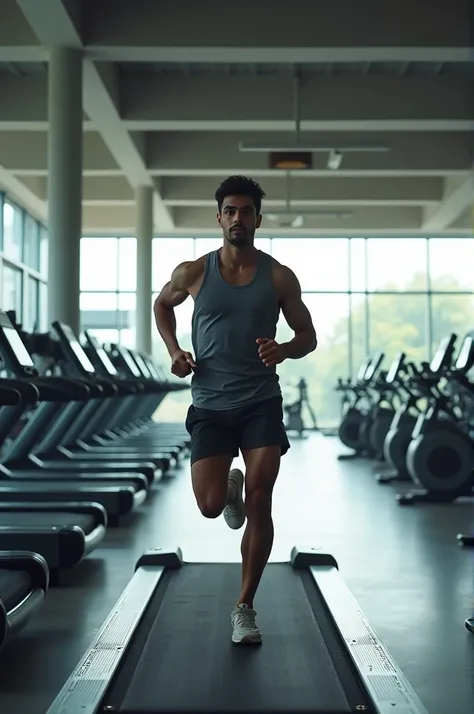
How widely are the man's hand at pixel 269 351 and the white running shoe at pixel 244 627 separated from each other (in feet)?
2.33

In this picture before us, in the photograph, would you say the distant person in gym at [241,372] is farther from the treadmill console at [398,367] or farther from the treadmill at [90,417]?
the treadmill console at [398,367]

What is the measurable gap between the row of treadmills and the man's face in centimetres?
103

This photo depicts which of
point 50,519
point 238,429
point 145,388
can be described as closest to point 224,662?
point 238,429

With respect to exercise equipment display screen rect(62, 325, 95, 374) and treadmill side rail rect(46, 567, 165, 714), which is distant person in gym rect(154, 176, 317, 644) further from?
exercise equipment display screen rect(62, 325, 95, 374)

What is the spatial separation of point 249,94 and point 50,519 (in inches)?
289

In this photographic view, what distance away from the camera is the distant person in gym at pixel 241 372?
2.73m

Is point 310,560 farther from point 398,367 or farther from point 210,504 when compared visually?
point 398,367

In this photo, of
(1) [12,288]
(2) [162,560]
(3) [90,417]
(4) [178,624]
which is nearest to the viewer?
(4) [178,624]

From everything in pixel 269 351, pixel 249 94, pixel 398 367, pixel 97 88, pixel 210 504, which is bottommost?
pixel 210 504

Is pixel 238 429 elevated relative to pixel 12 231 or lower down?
lower down

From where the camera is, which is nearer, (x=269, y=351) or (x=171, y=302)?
(x=269, y=351)

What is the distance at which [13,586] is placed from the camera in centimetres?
284

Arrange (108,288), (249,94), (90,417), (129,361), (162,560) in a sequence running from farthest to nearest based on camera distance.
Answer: (108,288)
(249,94)
(129,361)
(90,417)
(162,560)

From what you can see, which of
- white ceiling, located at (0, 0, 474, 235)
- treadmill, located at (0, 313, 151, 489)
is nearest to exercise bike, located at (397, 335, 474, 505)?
treadmill, located at (0, 313, 151, 489)
